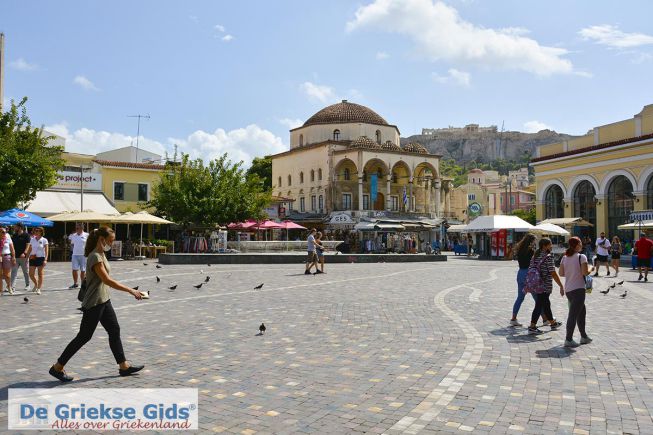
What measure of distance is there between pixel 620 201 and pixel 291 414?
39.4m

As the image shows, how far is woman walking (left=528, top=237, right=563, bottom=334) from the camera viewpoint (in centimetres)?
900

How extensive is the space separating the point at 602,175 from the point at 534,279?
113ft

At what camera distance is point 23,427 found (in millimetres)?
4602

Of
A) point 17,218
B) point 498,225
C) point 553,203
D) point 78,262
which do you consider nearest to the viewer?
point 78,262

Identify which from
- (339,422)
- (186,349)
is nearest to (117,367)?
(186,349)

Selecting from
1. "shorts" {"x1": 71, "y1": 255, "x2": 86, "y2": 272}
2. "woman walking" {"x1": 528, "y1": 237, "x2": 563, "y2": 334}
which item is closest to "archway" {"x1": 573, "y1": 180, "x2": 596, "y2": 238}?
"woman walking" {"x1": 528, "y1": 237, "x2": 563, "y2": 334}

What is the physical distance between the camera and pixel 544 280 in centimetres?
911

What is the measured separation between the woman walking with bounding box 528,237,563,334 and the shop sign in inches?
1273

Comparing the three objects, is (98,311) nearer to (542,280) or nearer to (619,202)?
(542,280)

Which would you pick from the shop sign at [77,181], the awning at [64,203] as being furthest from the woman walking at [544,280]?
the shop sign at [77,181]

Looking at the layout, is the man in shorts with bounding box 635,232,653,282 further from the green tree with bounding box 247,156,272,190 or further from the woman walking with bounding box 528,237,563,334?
the green tree with bounding box 247,156,272,190

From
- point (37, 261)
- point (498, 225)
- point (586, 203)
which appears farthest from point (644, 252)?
point (586, 203)

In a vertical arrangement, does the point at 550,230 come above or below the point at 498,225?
below

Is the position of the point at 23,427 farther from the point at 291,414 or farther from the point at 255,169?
the point at 255,169
